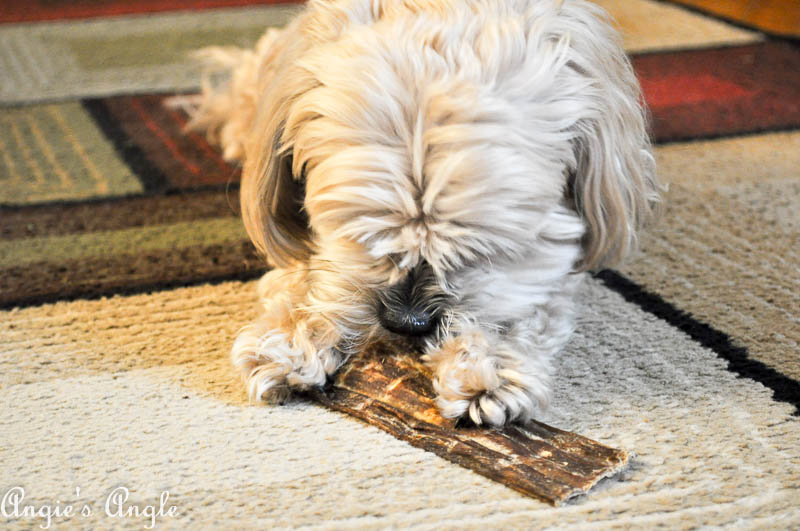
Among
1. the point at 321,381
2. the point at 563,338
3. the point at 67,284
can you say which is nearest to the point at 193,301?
the point at 67,284

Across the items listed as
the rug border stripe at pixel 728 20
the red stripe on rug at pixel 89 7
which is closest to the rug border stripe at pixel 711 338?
the rug border stripe at pixel 728 20

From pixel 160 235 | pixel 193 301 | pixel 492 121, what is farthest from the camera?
pixel 160 235

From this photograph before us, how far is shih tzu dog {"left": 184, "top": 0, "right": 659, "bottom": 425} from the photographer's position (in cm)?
101

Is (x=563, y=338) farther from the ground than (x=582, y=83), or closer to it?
closer to it

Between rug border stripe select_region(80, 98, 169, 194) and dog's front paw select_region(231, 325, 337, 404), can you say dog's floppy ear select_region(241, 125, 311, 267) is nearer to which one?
dog's front paw select_region(231, 325, 337, 404)

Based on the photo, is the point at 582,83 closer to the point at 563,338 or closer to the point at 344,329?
the point at 563,338

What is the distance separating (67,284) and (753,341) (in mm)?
1007

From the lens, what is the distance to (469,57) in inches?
41.8

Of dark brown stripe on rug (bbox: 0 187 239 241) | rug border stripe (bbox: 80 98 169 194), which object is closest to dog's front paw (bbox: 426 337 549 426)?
dark brown stripe on rug (bbox: 0 187 239 241)

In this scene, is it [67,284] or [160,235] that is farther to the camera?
[160,235]

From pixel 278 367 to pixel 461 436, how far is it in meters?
0.24

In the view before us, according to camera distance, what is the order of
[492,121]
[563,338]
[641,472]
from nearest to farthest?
[641,472] < [492,121] < [563,338]

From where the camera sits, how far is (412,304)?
3.42 feet

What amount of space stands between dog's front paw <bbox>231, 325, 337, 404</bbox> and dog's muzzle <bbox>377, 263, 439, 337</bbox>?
103 millimetres
